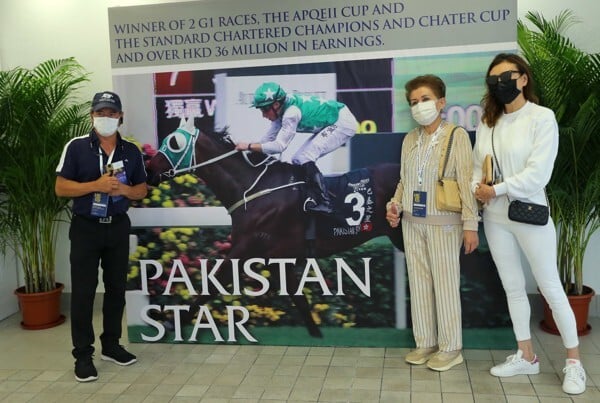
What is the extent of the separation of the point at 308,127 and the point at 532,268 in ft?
4.97

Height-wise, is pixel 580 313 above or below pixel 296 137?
below

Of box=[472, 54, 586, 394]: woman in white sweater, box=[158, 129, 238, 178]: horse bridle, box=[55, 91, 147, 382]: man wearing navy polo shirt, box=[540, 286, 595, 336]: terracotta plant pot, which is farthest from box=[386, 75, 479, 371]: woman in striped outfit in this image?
box=[55, 91, 147, 382]: man wearing navy polo shirt

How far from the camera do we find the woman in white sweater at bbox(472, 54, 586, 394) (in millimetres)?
3029

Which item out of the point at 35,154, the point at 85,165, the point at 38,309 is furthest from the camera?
the point at 38,309

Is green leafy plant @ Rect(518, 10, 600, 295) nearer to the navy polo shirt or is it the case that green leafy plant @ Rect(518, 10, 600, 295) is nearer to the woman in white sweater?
the woman in white sweater

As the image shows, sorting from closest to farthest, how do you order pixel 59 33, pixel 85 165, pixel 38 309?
pixel 85 165 → pixel 38 309 → pixel 59 33

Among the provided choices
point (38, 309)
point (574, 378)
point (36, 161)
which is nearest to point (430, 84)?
point (574, 378)

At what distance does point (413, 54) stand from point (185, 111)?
145 cm

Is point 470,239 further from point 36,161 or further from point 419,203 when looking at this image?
point 36,161

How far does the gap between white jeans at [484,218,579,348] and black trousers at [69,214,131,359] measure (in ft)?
6.88

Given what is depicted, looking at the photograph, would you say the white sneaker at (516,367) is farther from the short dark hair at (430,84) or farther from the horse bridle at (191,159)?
the horse bridle at (191,159)

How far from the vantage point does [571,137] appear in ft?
12.0

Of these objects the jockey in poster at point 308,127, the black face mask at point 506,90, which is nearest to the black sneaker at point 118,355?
the jockey in poster at point 308,127

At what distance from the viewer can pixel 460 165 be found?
3.29 metres
